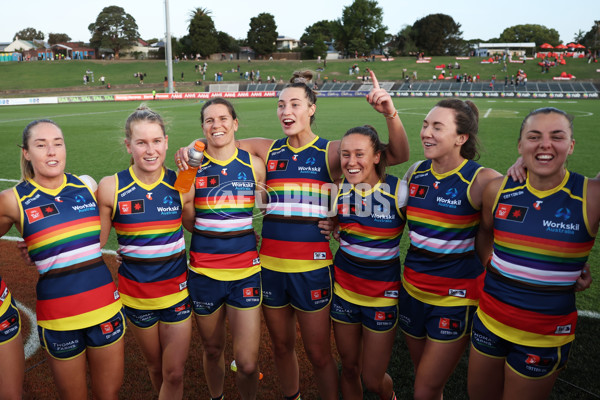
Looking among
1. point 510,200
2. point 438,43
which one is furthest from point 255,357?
point 438,43

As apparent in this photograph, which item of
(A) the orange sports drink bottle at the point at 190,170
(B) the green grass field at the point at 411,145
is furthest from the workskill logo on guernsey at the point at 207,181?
(B) the green grass field at the point at 411,145

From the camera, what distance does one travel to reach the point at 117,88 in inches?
2159

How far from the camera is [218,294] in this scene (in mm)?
3602

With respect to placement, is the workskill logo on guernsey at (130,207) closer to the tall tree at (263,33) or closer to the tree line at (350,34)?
the tree line at (350,34)

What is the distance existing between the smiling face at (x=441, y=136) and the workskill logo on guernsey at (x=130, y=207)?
220 cm

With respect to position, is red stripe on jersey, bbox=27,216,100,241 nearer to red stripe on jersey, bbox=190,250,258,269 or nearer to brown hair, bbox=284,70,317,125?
red stripe on jersey, bbox=190,250,258,269

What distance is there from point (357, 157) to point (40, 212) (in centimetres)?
231

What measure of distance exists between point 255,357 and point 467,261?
1773 millimetres

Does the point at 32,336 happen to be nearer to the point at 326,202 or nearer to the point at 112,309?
the point at 112,309

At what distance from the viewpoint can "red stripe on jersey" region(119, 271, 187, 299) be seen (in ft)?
11.2

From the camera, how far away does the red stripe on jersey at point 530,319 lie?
279 cm

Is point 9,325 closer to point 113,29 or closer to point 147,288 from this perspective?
point 147,288

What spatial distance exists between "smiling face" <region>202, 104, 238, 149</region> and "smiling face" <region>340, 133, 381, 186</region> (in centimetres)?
97

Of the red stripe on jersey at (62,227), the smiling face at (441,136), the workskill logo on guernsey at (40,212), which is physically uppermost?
the smiling face at (441,136)
